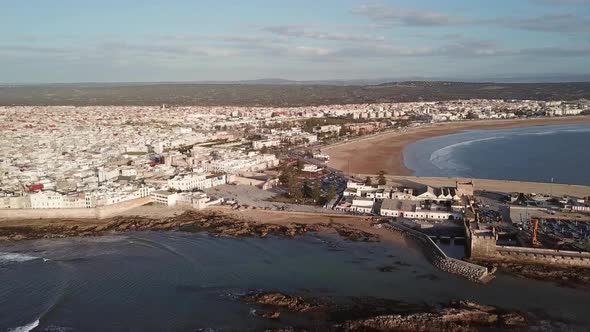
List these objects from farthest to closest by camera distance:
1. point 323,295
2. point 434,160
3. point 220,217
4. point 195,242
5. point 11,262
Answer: point 434,160, point 220,217, point 195,242, point 11,262, point 323,295

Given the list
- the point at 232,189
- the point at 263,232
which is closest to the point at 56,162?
the point at 232,189

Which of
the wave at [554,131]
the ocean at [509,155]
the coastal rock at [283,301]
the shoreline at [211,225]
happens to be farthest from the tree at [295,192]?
the wave at [554,131]

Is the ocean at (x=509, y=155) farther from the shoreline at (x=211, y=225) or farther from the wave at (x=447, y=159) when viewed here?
the shoreline at (x=211, y=225)

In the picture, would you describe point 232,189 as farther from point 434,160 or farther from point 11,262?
point 434,160

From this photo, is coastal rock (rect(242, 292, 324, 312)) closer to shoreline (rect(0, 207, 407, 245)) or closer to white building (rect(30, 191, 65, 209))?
shoreline (rect(0, 207, 407, 245))

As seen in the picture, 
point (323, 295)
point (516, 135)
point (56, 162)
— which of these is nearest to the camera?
A: point (323, 295)

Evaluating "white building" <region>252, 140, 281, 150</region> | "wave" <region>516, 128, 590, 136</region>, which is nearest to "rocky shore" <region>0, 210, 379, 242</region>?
"white building" <region>252, 140, 281, 150</region>
